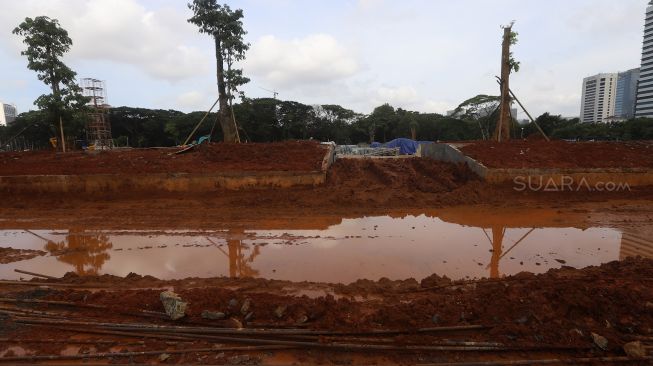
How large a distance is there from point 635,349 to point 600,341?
8.9 inches

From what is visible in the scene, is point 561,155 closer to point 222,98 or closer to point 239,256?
point 239,256

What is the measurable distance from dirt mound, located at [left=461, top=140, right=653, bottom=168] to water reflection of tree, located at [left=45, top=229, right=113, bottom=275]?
30.9ft

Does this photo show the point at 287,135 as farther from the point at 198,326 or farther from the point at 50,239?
the point at 198,326

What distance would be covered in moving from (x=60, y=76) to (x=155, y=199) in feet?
28.7

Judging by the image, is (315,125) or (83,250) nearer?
(83,250)

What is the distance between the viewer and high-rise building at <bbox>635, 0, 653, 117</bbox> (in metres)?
56.1

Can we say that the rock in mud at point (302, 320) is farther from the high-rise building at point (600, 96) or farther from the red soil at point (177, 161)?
the high-rise building at point (600, 96)

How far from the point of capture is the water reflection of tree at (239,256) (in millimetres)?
4793

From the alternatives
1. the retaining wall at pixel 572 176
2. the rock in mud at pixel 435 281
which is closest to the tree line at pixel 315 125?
the retaining wall at pixel 572 176

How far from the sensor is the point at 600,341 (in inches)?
117

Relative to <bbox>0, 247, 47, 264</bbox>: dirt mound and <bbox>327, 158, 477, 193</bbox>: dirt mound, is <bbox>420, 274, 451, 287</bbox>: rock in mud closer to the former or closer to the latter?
<bbox>327, 158, 477, 193</bbox>: dirt mound

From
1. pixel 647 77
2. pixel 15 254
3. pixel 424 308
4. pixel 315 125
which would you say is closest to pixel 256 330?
pixel 424 308

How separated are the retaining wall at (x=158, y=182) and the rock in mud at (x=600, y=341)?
7.31 m

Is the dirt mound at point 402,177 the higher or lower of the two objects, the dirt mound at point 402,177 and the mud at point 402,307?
the higher
